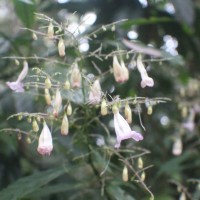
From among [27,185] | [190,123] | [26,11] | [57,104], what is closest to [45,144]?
[57,104]

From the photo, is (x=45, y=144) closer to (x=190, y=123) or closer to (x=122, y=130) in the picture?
(x=122, y=130)

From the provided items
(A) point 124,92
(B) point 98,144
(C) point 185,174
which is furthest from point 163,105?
(B) point 98,144

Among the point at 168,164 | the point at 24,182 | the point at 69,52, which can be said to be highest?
the point at 69,52

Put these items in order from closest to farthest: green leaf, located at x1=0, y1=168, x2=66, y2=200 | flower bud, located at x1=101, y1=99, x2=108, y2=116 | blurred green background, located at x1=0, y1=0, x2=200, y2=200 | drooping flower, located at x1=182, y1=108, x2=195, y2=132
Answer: flower bud, located at x1=101, y1=99, x2=108, y2=116
green leaf, located at x1=0, y1=168, x2=66, y2=200
blurred green background, located at x1=0, y1=0, x2=200, y2=200
drooping flower, located at x1=182, y1=108, x2=195, y2=132

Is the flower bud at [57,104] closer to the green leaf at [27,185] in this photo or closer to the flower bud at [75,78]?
the flower bud at [75,78]

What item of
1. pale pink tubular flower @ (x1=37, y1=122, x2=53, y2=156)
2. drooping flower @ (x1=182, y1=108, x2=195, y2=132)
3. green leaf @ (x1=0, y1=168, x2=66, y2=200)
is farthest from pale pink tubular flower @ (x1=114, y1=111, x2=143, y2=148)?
drooping flower @ (x1=182, y1=108, x2=195, y2=132)

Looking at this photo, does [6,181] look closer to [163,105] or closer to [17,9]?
[17,9]

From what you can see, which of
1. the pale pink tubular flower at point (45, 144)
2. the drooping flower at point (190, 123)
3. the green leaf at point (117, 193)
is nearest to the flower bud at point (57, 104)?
the pale pink tubular flower at point (45, 144)

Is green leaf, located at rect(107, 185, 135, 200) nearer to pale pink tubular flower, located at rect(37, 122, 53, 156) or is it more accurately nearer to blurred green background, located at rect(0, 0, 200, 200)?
blurred green background, located at rect(0, 0, 200, 200)
